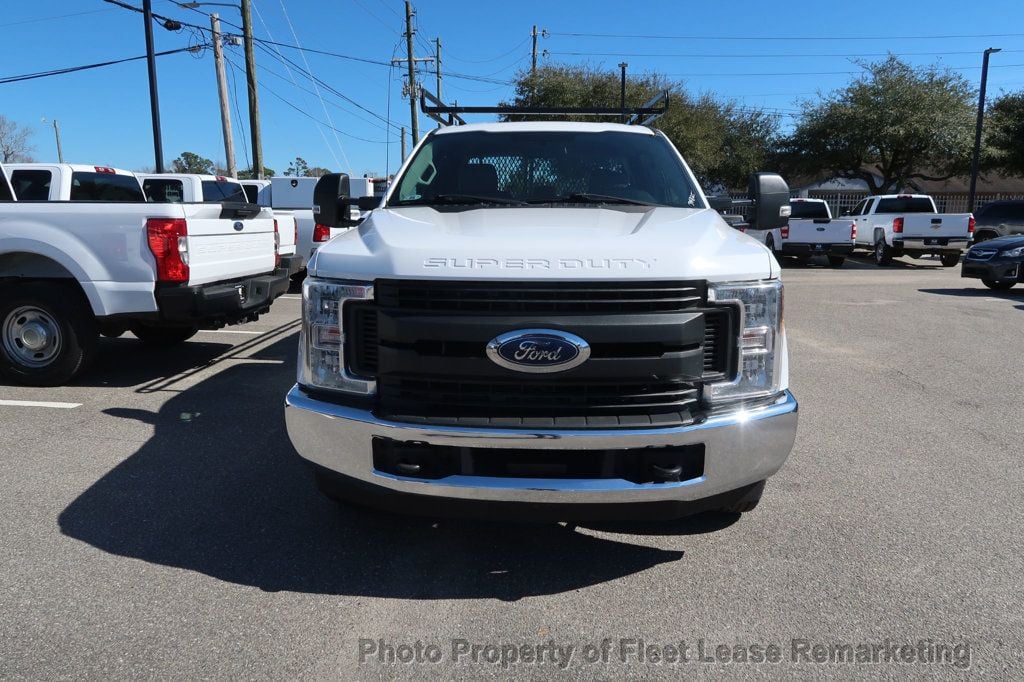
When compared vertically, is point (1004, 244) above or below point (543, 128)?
below

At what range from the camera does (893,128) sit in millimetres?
30359

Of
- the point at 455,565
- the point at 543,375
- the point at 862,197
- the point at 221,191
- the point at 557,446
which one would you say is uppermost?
the point at 862,197

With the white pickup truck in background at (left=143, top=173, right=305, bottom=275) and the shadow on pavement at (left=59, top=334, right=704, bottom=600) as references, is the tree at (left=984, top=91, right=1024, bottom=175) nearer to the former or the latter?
the white pickup truck in background at (left=143, top=173, right=305, bottom=275)

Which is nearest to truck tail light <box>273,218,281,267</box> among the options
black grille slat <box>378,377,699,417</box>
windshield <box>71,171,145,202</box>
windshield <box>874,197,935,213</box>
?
windshield <box>71,171,145,202</box>

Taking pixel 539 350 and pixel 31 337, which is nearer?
pixel 539 350

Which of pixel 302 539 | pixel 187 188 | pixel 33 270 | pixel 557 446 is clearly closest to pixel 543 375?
pixel 557 446

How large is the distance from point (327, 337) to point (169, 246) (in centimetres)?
322

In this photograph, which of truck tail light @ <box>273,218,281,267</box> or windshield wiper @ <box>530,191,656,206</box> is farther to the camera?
truck tail light @ <box>273,218,281,267</box>

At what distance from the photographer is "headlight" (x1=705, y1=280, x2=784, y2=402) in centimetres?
275

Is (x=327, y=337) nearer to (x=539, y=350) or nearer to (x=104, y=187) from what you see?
(x=539, y=350)

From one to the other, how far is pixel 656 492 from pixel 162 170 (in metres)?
20.3

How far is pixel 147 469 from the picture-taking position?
13.7ft

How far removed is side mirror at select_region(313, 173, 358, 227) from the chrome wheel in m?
2.98

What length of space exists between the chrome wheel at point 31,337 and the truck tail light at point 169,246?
1.20 metres
